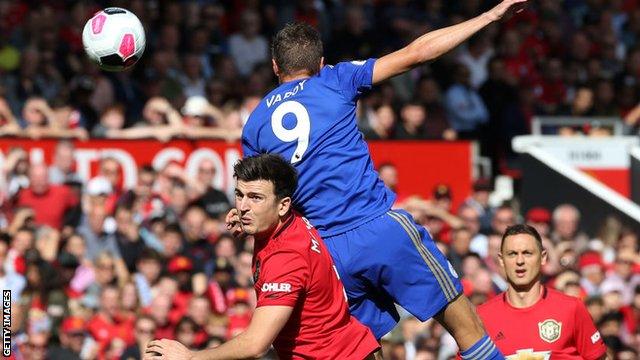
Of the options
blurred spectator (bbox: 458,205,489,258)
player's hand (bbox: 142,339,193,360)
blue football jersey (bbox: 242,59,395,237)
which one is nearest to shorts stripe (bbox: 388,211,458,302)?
blue football jersey (bbox: 242,59,395,237)

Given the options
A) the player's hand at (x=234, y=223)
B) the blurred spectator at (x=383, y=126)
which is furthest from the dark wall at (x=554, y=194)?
the player's hand at (x=234, y=223)

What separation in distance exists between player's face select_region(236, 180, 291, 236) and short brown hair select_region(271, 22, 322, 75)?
1.09 meters

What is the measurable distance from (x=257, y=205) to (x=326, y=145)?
0.87 m

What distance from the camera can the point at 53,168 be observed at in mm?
14648

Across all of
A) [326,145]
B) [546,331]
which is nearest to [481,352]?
[546,331]

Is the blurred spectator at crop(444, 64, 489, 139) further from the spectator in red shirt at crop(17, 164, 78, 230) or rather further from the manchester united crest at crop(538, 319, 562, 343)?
the manchester united crest at crop(538, 319, 562, 343)

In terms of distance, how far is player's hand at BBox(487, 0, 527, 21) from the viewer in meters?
7.67

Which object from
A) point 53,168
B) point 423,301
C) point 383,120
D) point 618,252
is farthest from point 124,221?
point 423,301

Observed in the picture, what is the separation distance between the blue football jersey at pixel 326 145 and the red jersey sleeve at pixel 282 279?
84 cm

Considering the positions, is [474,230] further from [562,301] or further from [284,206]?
[284,206]

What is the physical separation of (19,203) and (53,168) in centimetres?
65

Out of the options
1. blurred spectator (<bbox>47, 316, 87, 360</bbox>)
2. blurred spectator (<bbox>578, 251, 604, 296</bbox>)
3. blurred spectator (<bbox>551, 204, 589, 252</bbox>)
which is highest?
blurred spectator (<bbox>551, 204, 589, 252</bbox>)

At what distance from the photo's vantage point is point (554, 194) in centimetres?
1747

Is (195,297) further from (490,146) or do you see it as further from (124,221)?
(490,146)
